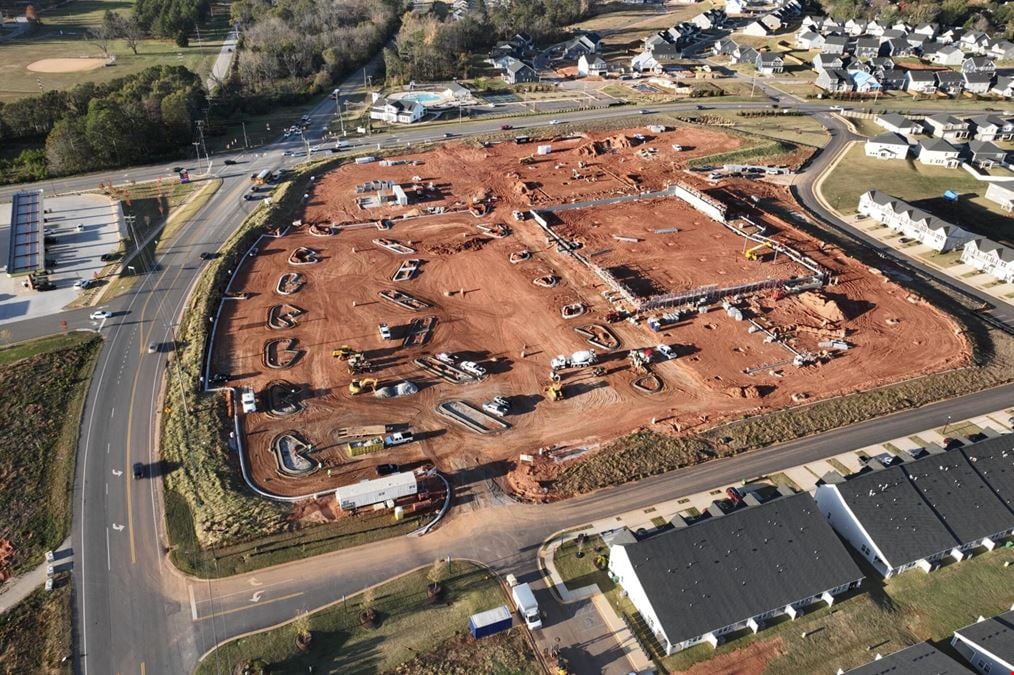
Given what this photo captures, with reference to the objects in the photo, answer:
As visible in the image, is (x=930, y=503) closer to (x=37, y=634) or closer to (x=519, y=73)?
(x=37, y=634)

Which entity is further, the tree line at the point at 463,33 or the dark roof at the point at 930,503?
the tree line at the point at 463,33

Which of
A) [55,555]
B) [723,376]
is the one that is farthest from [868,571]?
[55,555]

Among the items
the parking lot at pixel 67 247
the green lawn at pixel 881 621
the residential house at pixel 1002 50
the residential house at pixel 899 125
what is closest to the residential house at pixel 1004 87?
the residential house at pixel 1002 50

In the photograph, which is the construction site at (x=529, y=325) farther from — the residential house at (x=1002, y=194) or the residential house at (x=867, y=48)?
the residential house at (x=867, y=48)

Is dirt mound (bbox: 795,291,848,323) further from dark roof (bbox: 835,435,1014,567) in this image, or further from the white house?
dark roof (bbox: 835,435,1014,567)

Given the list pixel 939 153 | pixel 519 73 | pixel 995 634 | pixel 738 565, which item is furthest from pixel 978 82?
pixel 738 565

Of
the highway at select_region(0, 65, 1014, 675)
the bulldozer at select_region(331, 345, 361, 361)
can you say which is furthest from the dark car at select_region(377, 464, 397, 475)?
the bulldozer at select_region(331, 345, 361, 361)

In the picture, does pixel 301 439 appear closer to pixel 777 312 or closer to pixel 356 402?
pixel 356 402
